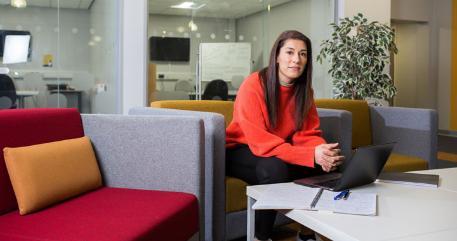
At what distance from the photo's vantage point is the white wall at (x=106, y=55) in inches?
201

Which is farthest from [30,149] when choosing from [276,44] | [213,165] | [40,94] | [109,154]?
[40,94]

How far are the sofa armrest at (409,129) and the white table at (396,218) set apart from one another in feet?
5.47

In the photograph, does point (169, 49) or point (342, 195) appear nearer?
point (342, 195)

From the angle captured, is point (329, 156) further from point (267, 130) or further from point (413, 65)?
point (413, 65)

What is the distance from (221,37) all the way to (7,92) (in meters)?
2.74

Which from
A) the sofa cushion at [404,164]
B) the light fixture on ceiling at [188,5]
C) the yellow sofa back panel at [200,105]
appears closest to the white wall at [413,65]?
the light fixture on ceiling at [188,5]

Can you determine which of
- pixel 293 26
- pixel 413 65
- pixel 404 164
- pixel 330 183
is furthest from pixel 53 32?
pixel 413 65

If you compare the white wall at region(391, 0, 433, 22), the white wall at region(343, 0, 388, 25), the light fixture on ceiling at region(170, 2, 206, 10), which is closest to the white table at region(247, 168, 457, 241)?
the light fixture on ceiling at region(170, 2, 206, 10)

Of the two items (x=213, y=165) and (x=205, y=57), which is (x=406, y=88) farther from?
(x=213, y=165)

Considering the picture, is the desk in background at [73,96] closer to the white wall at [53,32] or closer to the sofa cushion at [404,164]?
the white wall at [53,32]

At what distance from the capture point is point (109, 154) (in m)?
2.14

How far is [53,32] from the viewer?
5078 mm

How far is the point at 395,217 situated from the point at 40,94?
182 inches

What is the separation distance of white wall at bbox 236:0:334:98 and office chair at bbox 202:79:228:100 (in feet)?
1.74
